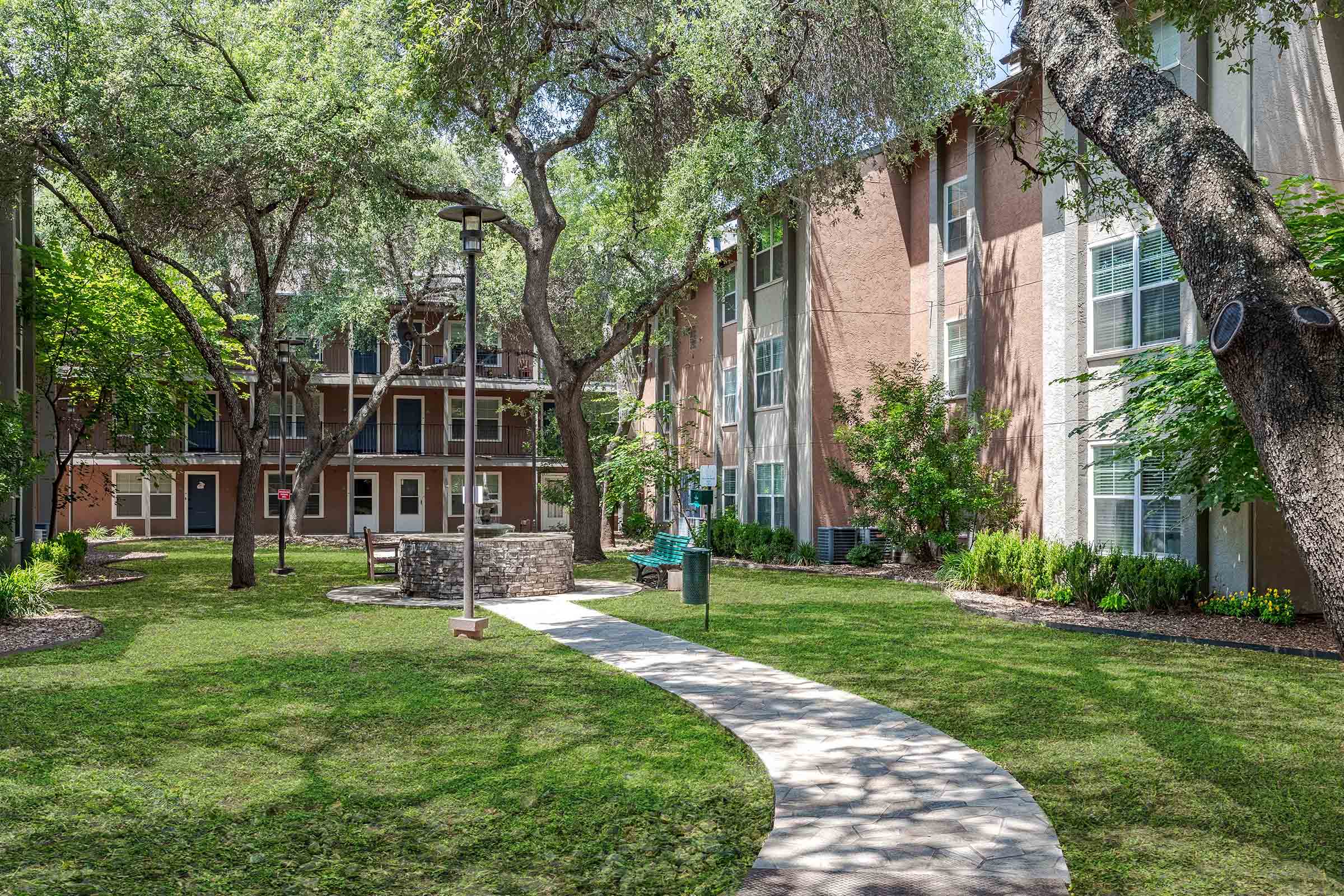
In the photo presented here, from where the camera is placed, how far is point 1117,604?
563 inches

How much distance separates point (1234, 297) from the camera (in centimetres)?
411

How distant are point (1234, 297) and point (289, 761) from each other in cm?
586

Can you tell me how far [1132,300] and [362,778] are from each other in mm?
14080

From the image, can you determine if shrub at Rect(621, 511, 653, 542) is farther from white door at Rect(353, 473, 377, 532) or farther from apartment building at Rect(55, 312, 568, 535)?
white door at Rect(353, 473, 377, 532)

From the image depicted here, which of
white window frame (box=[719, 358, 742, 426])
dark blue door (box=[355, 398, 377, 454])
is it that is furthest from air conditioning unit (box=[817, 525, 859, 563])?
dark blue door (box=[355, 398, 377, 454])

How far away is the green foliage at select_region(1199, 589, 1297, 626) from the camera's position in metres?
12.8

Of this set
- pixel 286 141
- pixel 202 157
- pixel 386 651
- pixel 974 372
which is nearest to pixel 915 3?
pixel 974 372

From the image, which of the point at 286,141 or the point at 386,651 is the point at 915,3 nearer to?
the point at 286,141

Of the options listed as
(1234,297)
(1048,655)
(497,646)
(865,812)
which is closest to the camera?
(1234,297)

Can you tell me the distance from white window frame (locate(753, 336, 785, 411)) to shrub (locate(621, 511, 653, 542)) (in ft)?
26.0

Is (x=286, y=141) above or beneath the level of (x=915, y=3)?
beneath

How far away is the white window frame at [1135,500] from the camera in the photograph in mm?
15195

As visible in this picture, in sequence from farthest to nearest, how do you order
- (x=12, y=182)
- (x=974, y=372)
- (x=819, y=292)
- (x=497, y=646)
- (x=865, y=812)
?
(x=819, y=292)
(x=974, y=372)
(x=12, y=182)
(x=497, y=646)
(x=865, y=812)

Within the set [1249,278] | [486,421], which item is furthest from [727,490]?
[1249,278]
